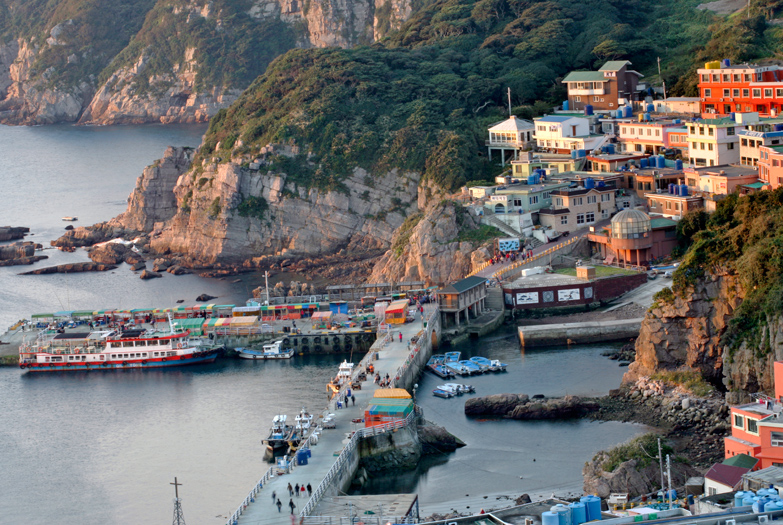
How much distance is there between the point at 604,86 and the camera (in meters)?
107

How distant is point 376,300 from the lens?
79750 millimetres

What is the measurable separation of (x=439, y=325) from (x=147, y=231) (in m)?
42.2

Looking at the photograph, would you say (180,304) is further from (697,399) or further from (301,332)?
(697,399)

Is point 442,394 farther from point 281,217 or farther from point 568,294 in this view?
point 281,217

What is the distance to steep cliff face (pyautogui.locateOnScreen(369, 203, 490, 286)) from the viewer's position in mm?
83375

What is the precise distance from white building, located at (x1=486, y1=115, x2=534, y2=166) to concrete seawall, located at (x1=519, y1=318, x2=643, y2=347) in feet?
99.7

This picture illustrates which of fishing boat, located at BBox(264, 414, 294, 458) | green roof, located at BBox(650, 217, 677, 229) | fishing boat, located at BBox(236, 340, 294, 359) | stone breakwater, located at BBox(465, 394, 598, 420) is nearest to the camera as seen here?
fishing boat, located at BBox(264, 414, 294, 458)

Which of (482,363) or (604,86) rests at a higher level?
(604,86)

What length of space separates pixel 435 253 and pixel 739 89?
1130 inches

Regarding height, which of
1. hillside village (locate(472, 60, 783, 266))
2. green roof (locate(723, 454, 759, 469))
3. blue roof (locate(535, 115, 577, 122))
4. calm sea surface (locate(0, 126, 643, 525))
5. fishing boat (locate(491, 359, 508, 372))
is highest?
blue roof (locate(535, 115, 577, 122))

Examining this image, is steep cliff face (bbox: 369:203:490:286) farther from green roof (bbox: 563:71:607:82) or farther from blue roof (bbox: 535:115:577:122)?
green roof (bbox: 563:71:607:82)

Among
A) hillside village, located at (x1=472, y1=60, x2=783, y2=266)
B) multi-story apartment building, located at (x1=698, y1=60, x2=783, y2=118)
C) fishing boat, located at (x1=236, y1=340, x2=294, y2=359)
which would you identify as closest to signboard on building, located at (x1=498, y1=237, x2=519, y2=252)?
hillside village, located at (x1=472, y1=60, x2=783, y2=266)

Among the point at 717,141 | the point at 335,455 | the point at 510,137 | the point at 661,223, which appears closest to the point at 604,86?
the point at 510,137

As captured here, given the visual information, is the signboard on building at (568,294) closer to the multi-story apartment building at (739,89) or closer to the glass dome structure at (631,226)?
the glass dome structure at (631,226)
